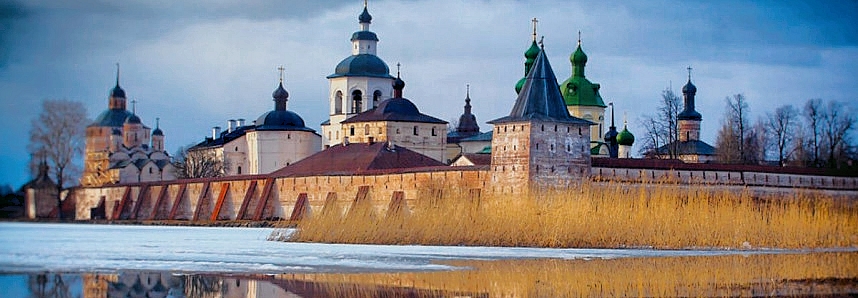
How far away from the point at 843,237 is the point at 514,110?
25.6 feet

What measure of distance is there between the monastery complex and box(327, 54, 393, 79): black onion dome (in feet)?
0.16

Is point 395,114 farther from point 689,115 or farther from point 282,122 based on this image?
point 689,115

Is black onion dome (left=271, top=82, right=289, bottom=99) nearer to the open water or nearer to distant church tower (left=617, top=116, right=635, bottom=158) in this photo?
distant church tower (left=617, top=116, right=635, bottom=158)

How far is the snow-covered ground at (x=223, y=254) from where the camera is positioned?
1709 centimetres

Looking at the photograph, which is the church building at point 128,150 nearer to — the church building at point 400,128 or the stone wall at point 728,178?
the church building at point 400,128

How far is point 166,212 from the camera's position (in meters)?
44.5

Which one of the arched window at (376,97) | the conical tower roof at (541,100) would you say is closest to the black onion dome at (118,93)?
the arched window at (376,97)

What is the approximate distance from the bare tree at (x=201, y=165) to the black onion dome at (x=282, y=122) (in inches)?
102

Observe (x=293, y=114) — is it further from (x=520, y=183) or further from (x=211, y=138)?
(x=520, y=183)

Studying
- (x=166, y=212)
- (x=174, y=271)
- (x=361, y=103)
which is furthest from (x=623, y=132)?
(x=174, y=271)

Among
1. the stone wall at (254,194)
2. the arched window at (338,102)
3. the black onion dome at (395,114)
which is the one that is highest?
the arched window at (338,102)

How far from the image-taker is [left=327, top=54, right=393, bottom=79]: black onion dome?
52.9 meters

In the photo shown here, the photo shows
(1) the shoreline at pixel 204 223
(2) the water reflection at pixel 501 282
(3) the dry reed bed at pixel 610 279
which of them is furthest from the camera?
(1) the shoreline at pixel 204 223

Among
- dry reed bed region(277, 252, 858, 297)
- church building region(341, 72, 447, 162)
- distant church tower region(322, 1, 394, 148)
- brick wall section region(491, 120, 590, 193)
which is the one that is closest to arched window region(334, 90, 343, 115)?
distant church tower region(322, 1, 394, 148)
